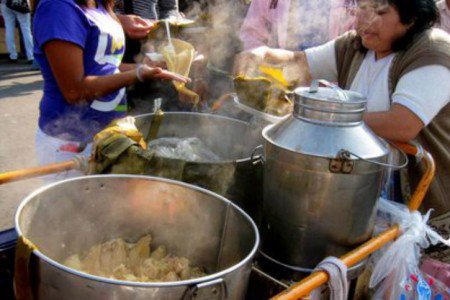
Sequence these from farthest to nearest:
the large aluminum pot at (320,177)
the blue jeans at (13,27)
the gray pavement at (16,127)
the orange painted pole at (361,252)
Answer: the blue jeans at (13,27), the gray pavement at (16,127), the large aluminum pot at (320,177), the orange painted pole at (361,252)

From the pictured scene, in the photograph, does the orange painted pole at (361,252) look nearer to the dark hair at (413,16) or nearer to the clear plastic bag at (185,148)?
the dark hair at (413,16)

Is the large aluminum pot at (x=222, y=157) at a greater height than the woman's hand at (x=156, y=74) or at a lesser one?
lesser

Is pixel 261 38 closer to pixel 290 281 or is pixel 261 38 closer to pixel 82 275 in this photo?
pixel 290 281

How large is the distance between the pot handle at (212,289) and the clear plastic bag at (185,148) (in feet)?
2.65

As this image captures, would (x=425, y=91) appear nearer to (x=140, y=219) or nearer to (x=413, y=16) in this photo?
(x=413, y=16)

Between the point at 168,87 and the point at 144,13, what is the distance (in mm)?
719

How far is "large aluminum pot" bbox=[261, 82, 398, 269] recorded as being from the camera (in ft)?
4.33

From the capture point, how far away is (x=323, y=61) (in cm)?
236

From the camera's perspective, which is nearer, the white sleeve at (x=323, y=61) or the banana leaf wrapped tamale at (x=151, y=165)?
the banana leaf wrapped tamale at (x=151, y=165)

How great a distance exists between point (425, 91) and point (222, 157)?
0.93 meters

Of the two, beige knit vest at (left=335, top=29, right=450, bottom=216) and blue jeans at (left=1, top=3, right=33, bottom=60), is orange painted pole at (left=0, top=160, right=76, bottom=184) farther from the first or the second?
blue jeans at (left=1, top=3, right=33, bottom=60)

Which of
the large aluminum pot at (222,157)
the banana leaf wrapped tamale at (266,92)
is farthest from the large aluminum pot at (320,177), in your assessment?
the banana leaf wrapped tamale at (266,92)

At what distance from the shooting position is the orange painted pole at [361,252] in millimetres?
1159

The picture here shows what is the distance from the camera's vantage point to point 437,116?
196 centimetres
